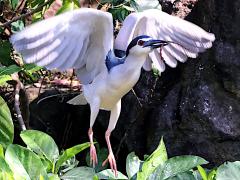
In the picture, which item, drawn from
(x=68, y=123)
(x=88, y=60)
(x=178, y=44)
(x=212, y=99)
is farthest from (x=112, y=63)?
(x=68, y=123)

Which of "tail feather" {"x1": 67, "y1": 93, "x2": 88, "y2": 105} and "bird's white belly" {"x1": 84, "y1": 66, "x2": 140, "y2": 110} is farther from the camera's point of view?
"tail feather" {"x1": 67, "y1": 93, "x2": 88, "y2": 105}

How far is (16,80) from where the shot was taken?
8.59 ft

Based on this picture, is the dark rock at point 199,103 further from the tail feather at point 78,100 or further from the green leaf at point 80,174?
the green leaf at point 80,174

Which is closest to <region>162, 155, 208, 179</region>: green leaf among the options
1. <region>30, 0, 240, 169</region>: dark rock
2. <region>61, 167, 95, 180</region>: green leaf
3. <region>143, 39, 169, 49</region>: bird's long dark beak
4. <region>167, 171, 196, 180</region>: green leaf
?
<region>167, 171, 196, 180</region>: green leaf

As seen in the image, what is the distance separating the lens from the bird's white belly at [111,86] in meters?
1.76

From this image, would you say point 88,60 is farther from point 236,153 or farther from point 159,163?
point 236,153

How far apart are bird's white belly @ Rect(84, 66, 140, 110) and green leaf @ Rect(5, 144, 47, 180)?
346 mm

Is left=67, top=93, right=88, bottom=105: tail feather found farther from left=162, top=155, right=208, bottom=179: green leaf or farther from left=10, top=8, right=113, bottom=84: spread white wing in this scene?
left=162, top=155, right=208, bottom=179: green leaf

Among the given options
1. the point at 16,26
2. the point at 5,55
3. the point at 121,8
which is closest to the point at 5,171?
the point at 121,8

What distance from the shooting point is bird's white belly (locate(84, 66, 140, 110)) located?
176 cm

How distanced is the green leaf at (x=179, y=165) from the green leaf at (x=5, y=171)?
1.35 ft

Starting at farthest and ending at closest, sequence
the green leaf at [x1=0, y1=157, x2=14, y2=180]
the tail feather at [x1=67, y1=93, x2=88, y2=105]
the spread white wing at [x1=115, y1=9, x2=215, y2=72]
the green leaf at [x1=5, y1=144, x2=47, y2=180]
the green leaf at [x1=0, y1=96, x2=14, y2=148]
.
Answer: the tail feather at [x1=67, y1=93, x2=88, y2=105] < the green leaf at [x1=0, y1=96, x2=14, y2=148] < the spread white wing at [x1=115, y1=9, x2=215, y2=72] < the green leaf at [x1=5, y1=144, x2=47, y2=180] < the green leaf at [x1=0, y1=157, x2=14, y2=180]

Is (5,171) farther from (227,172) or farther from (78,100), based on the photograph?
(78,100)

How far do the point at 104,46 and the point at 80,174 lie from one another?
0.41 m
